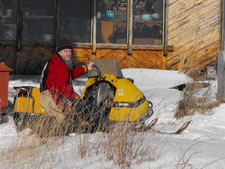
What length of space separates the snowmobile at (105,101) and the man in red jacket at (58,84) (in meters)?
0.19

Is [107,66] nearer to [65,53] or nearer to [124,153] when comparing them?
[65,53]

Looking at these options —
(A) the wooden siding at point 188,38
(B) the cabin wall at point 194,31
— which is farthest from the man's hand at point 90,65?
(B) the cabin wall at point 194,31

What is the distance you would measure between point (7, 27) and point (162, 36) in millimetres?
6239

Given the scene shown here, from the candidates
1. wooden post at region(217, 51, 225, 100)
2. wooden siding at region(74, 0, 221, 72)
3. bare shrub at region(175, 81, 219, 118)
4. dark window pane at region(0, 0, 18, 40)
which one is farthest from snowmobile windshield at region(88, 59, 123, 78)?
dark window pane at region(0, 0, 18, 40)

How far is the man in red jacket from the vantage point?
461cm

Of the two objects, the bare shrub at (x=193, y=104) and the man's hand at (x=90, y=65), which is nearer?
the man's hand at (x=90, y=65)

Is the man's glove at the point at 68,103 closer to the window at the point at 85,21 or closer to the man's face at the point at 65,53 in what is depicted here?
the man's face at the point at 65,53

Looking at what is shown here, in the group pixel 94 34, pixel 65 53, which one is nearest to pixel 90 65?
pixel 65 53

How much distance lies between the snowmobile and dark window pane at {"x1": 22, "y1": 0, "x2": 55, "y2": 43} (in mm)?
8371

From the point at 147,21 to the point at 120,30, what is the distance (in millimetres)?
1157

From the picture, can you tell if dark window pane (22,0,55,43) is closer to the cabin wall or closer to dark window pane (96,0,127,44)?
dark window pane (96,0,127,44)

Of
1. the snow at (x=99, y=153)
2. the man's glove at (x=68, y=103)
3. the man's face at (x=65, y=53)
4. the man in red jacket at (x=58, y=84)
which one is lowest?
the snow at (x=99, y=153)

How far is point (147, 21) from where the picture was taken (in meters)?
13.0

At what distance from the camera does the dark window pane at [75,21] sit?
505 inches
